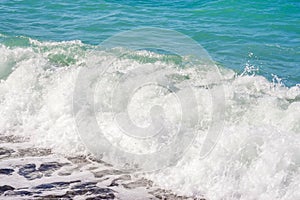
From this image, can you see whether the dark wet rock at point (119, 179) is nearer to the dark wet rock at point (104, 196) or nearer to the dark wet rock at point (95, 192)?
the dark wet rock at point (95, 192)

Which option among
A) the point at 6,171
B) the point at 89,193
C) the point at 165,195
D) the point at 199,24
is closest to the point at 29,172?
the point at 6,171

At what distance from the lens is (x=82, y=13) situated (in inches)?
682

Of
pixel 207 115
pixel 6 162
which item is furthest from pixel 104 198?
pixel 207 115

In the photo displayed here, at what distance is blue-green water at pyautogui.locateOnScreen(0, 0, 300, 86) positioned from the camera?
12.2 m

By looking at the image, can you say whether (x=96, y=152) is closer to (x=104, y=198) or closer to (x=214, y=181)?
(x=104, y=198)

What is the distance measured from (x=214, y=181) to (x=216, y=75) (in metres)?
3.98

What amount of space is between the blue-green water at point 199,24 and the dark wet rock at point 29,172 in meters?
5.53

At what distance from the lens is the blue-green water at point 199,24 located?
40.1 feet

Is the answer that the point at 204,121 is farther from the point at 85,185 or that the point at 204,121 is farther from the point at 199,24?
the point at 199,24

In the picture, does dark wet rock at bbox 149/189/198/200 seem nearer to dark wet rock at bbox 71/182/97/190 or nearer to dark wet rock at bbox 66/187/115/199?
dark wet rock at bbox 66/187/115/199

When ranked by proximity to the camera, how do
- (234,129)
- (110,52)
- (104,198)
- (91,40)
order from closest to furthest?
(104,198) → (234,129) → (110,52) → (91,40)

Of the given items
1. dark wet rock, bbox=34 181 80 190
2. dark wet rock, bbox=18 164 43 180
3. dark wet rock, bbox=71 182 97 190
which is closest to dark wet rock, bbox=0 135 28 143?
dark wet rock, bbox=18 164 43 180

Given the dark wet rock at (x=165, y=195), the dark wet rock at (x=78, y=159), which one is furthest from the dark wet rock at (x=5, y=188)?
the dark wet rock at (x=165, y=195)

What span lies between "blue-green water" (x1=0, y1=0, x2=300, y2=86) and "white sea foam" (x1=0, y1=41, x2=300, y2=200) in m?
1.57
